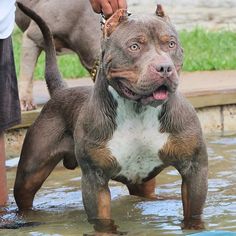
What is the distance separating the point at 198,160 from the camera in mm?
5523

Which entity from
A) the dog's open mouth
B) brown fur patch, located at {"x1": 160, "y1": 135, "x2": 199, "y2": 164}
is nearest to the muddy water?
brown fur patch, located at {"x1": 160, "y1": 135, "x2": 199, "y2": 164}

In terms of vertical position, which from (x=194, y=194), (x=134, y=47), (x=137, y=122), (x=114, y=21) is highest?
(x=114, y=21)

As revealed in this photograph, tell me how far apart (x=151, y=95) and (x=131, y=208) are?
5.36 ft

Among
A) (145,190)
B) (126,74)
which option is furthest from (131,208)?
(126,74)

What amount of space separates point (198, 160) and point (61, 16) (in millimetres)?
4224

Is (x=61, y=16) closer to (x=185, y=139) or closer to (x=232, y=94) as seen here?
(x=232, y=94)

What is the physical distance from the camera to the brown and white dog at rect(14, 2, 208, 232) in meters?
5.10

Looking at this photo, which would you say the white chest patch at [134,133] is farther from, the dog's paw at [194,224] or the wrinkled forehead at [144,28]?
the dog's paw at [194,224]

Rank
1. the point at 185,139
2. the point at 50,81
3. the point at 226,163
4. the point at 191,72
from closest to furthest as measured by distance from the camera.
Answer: the point at 185,139, the point at 50,81, the point at 226,163, the point at 191,72

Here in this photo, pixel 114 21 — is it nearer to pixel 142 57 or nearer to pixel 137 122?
pixel 142 57

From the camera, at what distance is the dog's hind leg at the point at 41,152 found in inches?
244

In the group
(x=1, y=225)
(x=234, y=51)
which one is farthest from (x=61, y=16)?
(x=234, y=51)

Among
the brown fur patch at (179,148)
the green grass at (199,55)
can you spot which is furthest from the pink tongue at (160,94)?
the green grass at (199,55)

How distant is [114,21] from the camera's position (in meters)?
5.32
